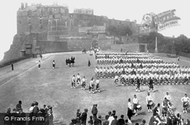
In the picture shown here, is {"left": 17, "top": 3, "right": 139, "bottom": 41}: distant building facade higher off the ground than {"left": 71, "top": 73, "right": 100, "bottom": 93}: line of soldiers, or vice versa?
{"left": 17, "top": 3, "right": 139, "bottom": 41}: distant building facade

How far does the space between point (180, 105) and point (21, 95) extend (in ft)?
38.2

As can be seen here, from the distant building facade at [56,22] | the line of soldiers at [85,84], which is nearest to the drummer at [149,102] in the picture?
the line of soldiers at [85,84]

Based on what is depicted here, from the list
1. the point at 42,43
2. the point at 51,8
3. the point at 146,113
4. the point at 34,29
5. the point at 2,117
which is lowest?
the point at 146,113

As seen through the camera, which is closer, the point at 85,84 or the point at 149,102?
the point at 149,102

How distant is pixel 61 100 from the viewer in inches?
693

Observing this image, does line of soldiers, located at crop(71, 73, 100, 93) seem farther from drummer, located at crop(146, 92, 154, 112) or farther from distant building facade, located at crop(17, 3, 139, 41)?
distant building facade, located at crop(17, 3, 139, 41)

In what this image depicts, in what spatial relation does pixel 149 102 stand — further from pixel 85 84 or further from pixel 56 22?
pixel 56 22

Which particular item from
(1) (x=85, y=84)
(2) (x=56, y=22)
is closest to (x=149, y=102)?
(1) (x=85, y=84)

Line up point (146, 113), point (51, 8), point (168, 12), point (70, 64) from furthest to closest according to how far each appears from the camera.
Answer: point (51, 8) → point (168, 12) → point (70, 64) → point (146, 113)

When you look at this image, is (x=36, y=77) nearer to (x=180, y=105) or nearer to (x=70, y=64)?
(x=70, y=64)

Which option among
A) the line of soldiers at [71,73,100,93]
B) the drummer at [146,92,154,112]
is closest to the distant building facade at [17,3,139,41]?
the line of soldiers at [71,73,100,93]

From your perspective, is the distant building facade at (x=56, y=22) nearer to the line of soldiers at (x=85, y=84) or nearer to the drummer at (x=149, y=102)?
the line of soldiers at (x=85, y=84)

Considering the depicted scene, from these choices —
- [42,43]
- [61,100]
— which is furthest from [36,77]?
[42,43]

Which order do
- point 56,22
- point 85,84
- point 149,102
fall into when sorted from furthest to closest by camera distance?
point 56,22
point 85,84
point 149,102
